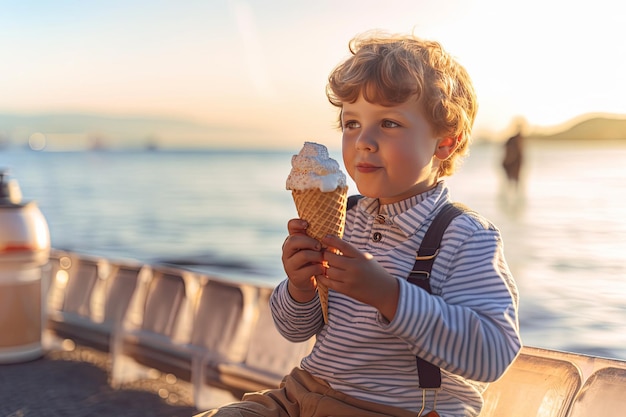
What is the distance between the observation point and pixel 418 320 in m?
1.84

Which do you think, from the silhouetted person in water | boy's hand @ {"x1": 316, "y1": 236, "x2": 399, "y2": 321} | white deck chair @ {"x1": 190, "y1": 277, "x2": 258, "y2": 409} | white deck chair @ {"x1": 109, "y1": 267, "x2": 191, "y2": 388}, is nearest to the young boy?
boy's hand @ {"x1": 316, "y1": 236, "x2": 399, "y2": 321}

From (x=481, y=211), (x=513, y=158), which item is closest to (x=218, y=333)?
(x=481, y=211)

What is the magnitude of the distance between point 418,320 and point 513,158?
89.3 ft

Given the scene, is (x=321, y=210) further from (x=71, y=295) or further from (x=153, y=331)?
(x=71, y=295)

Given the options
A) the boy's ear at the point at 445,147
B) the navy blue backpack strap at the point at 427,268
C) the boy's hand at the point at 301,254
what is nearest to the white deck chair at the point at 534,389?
the navy blue backpack strap at the point at 427,268

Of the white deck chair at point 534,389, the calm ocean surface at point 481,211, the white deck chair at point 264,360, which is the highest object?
the white deck chair at point 534,389

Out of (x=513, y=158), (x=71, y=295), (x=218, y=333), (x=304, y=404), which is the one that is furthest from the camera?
(x=513, y=158)

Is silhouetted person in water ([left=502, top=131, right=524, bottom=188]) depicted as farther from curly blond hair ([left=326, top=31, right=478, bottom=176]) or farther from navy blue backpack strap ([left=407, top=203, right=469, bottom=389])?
navy blue backpack strap ([left=407, top=203, right=469, bottom=389])

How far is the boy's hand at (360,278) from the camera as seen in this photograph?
5.90 feet

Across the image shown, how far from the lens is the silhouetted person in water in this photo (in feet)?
87.0

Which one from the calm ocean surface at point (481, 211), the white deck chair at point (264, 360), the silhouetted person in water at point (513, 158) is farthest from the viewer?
the silhouetted person in water at point (513, 158)

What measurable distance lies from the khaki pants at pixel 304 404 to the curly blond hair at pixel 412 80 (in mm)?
788

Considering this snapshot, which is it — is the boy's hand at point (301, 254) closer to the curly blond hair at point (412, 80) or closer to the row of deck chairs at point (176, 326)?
the curly blond hair at point (412, 80)

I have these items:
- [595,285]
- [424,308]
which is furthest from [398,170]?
[595,285]
